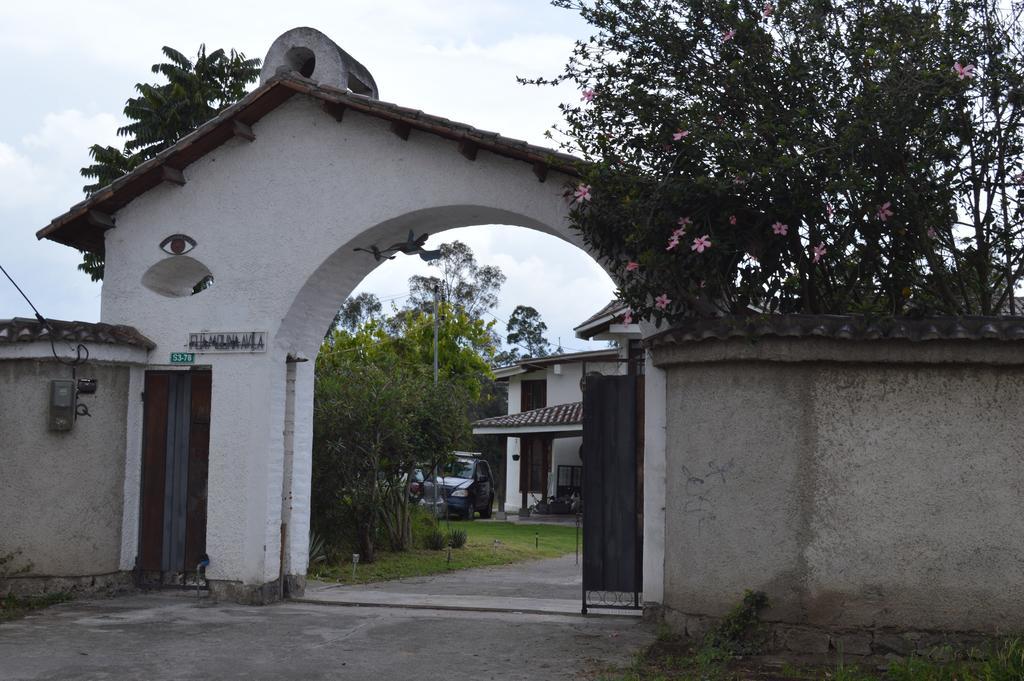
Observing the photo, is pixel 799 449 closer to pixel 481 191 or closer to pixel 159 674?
pixel 481 191

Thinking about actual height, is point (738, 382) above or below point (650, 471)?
above

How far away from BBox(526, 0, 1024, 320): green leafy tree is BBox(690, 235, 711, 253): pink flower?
0.02 meters

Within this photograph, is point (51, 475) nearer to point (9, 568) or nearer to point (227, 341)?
point (9, 568)

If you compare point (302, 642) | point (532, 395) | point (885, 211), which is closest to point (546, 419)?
point (532, 395)

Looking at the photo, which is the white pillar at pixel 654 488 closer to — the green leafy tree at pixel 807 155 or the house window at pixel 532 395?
the green leafy tree at pixel 807 155

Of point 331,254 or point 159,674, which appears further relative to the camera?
point 331,254

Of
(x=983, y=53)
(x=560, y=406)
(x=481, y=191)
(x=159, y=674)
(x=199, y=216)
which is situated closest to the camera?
(x=159, y=674)

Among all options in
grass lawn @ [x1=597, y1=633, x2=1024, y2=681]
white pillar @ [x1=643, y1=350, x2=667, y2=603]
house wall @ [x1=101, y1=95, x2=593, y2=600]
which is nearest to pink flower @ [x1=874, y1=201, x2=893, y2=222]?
white pillar @ [x1=643, y1=350, x2=667, y2=603]

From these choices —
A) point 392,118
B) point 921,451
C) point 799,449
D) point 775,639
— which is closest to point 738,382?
point 799,449

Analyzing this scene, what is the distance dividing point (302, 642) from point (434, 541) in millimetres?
8608

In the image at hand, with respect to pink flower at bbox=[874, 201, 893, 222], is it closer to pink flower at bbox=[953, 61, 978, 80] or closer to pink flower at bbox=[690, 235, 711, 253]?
pink flower at bbox=[953, 61, 978, 80]

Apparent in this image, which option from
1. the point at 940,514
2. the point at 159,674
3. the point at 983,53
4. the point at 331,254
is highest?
the point at 983,53

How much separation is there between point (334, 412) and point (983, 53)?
9.52 m

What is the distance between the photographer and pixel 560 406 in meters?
34.5
